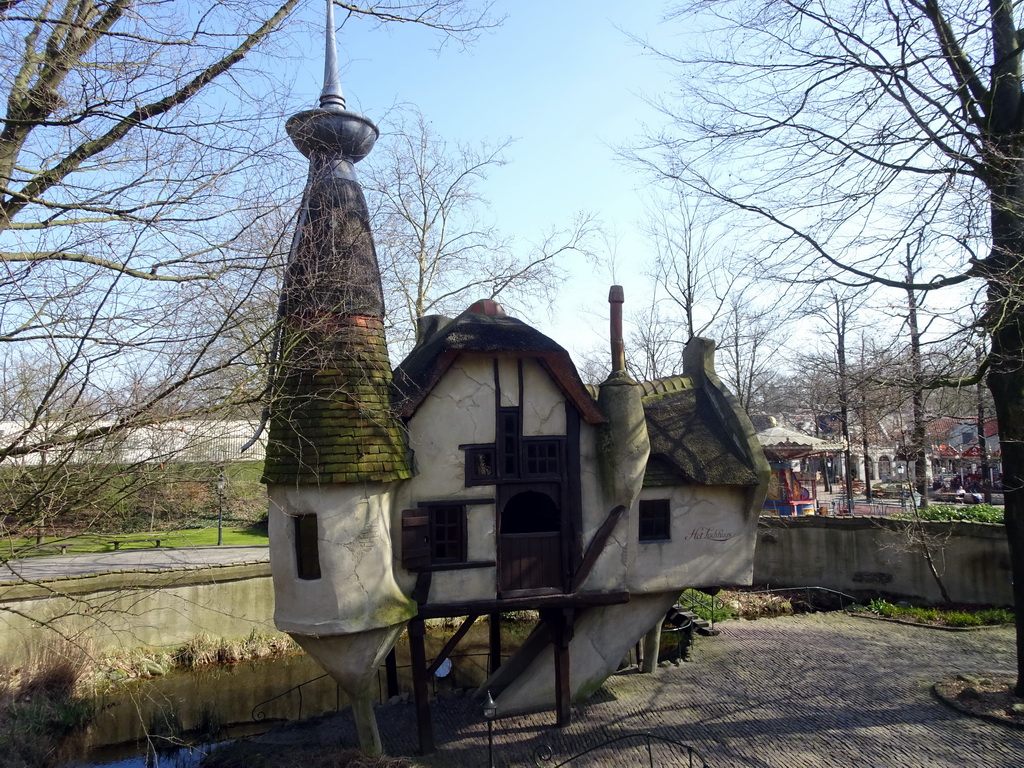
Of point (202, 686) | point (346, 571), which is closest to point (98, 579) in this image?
point (202, 686)

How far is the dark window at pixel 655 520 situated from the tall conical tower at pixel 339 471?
15.0 feet

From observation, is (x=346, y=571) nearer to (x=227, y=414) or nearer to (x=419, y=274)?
(x=227, y=414)

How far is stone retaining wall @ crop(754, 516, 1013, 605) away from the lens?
63.8 ft

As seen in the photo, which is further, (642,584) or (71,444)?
(642,584)

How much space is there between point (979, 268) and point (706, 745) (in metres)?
8.55

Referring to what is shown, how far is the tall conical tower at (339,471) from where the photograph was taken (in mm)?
9234

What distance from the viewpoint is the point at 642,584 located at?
11.9 metres

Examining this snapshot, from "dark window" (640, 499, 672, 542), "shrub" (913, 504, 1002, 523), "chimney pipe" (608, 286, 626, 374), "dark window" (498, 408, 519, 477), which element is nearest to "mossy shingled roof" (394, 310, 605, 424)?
"dark window" (498, 408, 519, 477)

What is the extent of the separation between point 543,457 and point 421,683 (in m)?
4.09

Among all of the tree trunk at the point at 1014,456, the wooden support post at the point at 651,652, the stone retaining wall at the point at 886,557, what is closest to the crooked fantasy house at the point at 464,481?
the wooden support post at the point at 651,652

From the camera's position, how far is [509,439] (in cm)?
1091

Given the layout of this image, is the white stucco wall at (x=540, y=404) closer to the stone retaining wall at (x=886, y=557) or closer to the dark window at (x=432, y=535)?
the dark window at (x=432, y=535)

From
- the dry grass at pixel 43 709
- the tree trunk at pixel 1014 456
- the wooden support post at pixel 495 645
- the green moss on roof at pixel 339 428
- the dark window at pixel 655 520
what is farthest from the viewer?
the wooden support post at pixel 495 645

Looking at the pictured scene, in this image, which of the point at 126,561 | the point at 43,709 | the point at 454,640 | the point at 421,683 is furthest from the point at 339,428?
the point at 126,561
